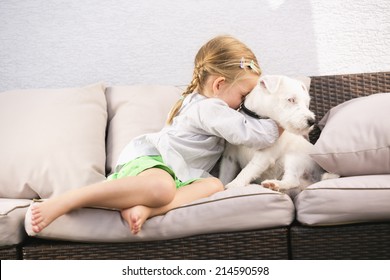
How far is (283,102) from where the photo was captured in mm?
2285

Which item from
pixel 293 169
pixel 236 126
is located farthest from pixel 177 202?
pixel 293 169

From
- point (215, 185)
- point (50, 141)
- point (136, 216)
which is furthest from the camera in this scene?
point (50, 141)

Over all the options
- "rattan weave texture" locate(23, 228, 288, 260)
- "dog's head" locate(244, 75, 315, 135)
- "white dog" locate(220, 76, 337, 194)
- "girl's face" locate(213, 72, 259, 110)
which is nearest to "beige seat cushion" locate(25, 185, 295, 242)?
"rattan weave texture" locate(23, 228, 288, 260)

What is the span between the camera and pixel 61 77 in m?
3.26

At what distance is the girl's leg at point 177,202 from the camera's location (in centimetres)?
185

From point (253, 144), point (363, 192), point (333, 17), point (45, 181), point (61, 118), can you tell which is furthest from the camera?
point (333, 17)

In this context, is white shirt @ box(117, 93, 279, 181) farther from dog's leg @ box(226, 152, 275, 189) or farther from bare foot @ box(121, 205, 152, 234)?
bare foot @ box(121, 205, 152, 234)

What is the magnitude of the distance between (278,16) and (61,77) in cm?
131

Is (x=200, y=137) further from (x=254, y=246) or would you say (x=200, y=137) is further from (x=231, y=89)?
(x=254, y=246)

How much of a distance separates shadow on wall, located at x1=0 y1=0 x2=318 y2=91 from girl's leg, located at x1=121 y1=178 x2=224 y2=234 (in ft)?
3.98

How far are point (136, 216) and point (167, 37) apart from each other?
5.27ft

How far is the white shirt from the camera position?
2.22 m
